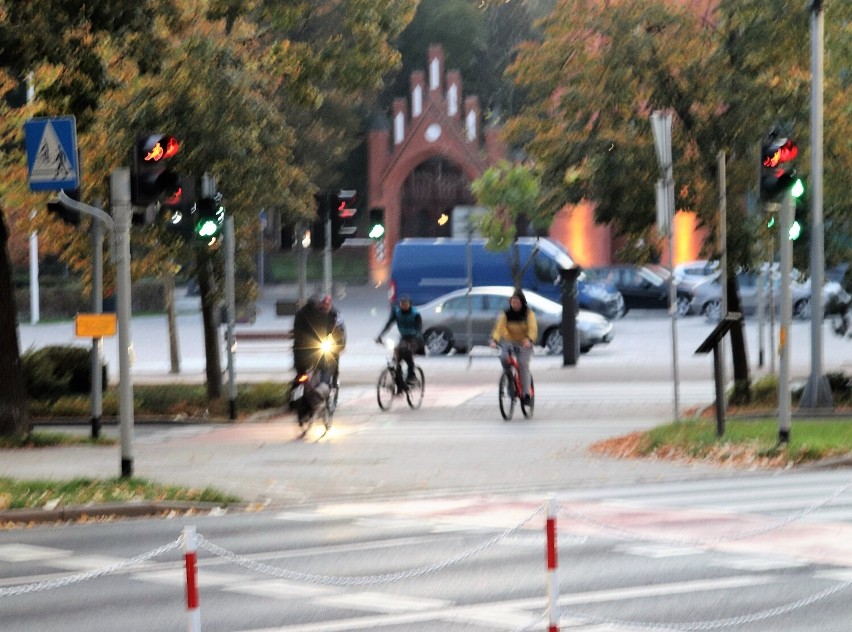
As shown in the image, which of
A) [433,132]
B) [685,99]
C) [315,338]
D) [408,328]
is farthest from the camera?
[433,132]

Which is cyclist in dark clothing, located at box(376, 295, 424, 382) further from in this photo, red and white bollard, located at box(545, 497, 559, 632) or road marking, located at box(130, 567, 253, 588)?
red and white bollard, located at box(545, 497, 559, 632)

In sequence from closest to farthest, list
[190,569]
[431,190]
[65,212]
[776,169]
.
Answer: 1. [190,569]
2. [776,169]
3. [65,212]
4. [431,190]

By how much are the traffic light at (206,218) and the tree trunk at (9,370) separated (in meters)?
2.87

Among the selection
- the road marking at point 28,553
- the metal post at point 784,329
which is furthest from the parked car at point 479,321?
the road marking at point 28,553

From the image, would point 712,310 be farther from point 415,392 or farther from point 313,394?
point 313,394

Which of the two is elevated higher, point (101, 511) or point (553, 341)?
point (553, 341)

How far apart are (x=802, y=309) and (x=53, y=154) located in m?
36.2

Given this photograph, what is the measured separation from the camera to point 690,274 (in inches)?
2307

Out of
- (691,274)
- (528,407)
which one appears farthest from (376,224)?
(691,274)

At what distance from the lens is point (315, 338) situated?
2405 cm

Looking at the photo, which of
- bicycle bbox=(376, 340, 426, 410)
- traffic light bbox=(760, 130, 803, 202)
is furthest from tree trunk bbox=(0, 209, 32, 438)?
traffic light bbox=(760, 130, 803, 202)

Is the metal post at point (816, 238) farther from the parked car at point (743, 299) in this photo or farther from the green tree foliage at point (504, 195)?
the green tree foliage at point (504, 195)

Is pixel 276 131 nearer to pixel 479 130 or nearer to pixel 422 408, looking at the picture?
pixel 422 408

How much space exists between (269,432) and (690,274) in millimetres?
35932
